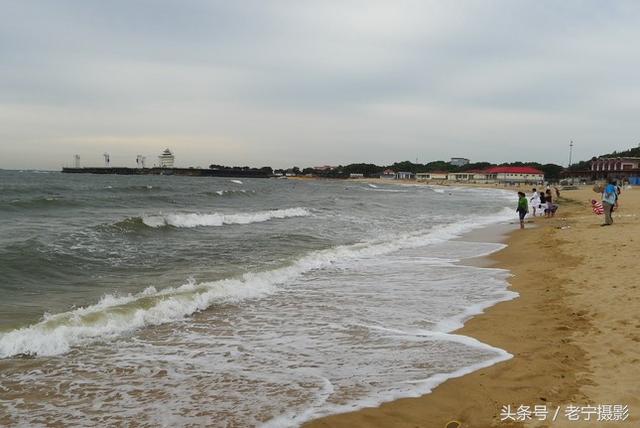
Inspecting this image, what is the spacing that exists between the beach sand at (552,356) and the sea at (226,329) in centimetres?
30

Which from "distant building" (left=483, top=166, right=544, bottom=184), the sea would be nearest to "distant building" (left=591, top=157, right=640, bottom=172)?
"distant building" (left=483, top=166, right=544, bottom=184)

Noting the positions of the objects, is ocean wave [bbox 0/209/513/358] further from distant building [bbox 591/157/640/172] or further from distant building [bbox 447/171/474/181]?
distant building [bbox 447/171/474/181]

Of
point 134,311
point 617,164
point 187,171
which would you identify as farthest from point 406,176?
point 134,311

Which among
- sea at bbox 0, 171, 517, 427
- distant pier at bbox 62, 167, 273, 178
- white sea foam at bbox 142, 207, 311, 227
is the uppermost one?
distant pier at bbox 62, 167, 273, 178

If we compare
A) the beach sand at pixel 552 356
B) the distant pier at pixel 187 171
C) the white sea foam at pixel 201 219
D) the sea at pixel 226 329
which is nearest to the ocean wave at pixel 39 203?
the white sea foam at pixel 201 219

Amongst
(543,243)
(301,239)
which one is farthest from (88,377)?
(543,243)

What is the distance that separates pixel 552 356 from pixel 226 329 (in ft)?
13.8

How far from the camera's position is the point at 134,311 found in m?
7.58

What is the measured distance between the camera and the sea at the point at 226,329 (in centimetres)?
Result: 464

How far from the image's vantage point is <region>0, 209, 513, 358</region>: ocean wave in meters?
6.13

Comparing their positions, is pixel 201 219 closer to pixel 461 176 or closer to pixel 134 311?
pixel 134 311

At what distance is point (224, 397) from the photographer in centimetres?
472

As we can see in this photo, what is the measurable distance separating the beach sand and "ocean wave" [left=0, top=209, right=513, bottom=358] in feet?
12.6

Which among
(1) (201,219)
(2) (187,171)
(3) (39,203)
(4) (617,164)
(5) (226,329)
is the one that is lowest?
(5) (226,329)
